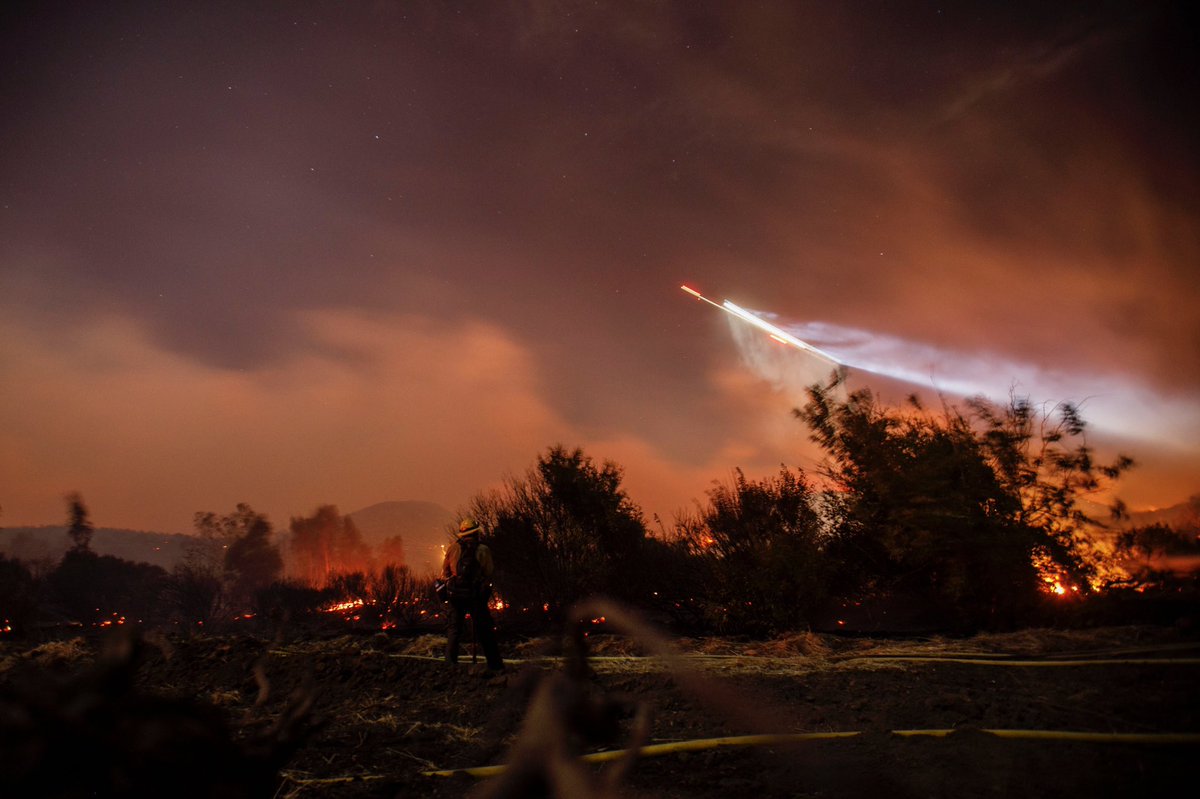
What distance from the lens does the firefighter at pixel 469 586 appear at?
8.06m

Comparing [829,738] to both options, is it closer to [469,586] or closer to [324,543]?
[469,586]

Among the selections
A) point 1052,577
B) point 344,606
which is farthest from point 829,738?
point 344,606

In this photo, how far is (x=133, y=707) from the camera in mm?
1005

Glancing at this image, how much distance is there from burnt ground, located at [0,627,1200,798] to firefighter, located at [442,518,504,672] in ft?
1.70

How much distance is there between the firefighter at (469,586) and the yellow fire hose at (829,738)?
3852 mm

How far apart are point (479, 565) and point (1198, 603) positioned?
31.1 ft

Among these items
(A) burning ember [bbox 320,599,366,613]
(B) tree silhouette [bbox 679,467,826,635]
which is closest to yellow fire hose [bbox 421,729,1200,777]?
(B) tree silhouette [bbox 679,467,826,635]

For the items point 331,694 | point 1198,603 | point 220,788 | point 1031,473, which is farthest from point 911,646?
point 220,788

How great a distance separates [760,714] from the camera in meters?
5.34

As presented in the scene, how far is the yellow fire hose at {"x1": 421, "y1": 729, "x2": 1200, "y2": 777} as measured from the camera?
3662 millimetres

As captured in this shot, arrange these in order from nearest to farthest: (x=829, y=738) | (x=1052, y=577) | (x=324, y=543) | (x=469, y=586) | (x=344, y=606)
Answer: (x=829, y=738), (x=469, y=586), (x=1052, y=577), (x=344, y=606), (x=324, y=543)

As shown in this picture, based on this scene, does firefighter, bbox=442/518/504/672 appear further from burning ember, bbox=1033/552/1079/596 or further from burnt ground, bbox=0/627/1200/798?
burning ember, bbox=1033/552/1079/596

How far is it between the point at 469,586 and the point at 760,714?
448cm

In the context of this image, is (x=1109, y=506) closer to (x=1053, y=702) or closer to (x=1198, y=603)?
(x=1198, y=603)
